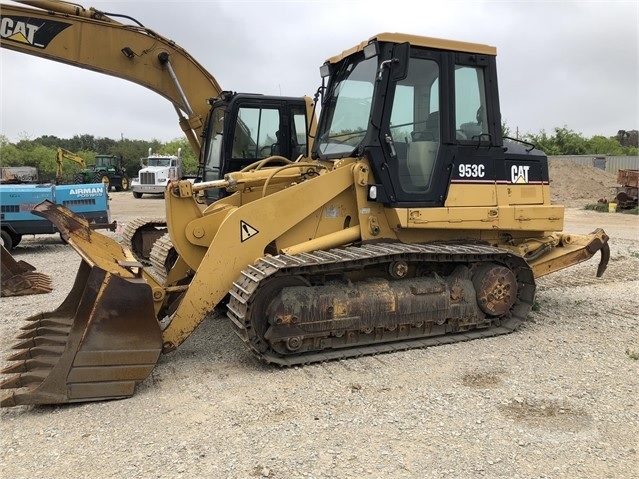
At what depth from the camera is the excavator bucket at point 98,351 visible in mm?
3764

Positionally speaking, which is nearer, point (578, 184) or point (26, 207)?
point (26, 207)

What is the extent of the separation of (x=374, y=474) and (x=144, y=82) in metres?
7.88

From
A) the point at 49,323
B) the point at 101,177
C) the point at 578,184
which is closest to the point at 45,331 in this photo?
the point at 49,323

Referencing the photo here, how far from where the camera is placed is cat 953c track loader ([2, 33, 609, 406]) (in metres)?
4.08

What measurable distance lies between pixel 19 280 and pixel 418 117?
586 centimetres

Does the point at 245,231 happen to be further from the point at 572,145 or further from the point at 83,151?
the point at 83,151

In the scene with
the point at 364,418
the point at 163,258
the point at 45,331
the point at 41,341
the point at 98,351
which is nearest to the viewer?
the point at 364,418

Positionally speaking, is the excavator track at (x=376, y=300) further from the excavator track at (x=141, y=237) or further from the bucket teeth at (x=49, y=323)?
the excavator track at (x=141, y=237)

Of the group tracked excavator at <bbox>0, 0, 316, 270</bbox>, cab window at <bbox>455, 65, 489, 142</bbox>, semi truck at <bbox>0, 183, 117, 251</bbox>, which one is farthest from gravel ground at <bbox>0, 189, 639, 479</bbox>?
semi truck at <bbox>0, 183, 117, 251</bbox>

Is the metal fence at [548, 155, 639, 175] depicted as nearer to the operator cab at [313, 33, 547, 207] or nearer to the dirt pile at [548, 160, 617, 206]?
the dirt pile at [548, 160, 617, 206]

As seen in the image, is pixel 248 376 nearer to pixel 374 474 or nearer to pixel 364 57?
pixel 374 474

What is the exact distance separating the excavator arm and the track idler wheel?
6.07 m

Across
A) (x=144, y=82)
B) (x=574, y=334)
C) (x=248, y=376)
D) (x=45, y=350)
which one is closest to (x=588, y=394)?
(x=574, y=334)

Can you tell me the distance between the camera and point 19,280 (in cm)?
745
